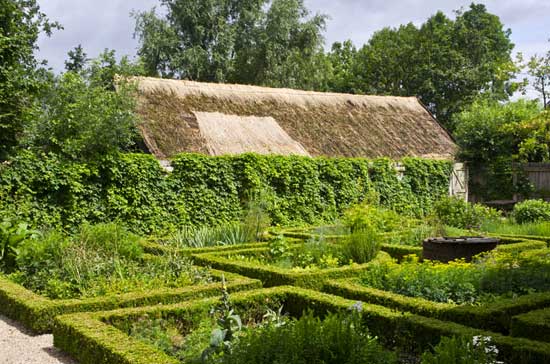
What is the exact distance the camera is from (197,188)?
15.7 metres

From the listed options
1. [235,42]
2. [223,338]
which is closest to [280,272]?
[223,338]

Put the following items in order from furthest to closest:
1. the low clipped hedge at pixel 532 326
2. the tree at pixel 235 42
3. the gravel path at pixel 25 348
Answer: the tree at pixel 235 42
the gravel path at pixel 25 348
the low clipped hedge at pixel 532 326

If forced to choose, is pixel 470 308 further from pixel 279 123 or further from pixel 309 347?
pixel 279 123

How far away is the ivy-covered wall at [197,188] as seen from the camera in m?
13.2

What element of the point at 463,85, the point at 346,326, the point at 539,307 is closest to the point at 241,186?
the point at 539,307

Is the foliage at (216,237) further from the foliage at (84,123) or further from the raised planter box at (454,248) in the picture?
the raised planter box at (454,248)

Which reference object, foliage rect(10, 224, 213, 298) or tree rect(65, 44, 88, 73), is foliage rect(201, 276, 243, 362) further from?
tree rect(65, 44, 88, 73)

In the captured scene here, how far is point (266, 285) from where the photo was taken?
9195mm

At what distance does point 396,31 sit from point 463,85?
711 centimetres

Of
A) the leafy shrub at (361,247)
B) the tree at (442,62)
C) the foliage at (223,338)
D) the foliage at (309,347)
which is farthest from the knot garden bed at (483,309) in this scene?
the tree at (442,62)

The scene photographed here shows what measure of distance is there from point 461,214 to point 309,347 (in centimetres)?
1222

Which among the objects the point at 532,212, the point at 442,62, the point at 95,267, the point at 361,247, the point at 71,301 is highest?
the point at 442,62

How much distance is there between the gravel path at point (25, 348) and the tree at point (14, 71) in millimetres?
6087

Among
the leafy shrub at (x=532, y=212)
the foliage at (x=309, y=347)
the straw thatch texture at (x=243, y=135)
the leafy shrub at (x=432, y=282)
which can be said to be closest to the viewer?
the foliage at (x=309, y=347)
